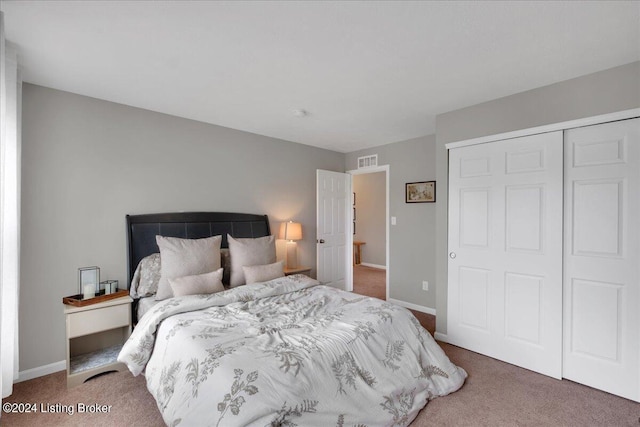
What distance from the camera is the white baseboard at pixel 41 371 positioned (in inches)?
95.8

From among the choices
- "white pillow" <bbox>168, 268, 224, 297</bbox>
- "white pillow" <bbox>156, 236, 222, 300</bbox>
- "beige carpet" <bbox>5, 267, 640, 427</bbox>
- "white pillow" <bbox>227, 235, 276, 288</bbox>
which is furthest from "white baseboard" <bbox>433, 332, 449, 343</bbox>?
"white pillow" <bbox>156, 236, 222, 300</bbox>

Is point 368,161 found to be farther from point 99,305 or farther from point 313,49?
point 99,305

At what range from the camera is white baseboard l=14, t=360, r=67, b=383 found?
2434mm

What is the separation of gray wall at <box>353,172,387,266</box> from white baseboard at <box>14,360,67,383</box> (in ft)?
20.2

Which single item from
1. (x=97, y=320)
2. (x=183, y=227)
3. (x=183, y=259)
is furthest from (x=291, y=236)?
(x=97, y=320)

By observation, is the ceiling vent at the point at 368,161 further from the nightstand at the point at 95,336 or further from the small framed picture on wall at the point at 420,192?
the nightstand at the point at 95,336

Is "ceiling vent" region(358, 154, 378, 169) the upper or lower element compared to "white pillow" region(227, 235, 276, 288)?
upper

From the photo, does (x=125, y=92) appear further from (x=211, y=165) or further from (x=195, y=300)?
(x=195, y=300)

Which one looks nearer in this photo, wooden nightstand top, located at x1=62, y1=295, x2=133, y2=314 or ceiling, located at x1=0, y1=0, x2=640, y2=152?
ceiling, located at x1=0, y1=0, x2=640, y2=152

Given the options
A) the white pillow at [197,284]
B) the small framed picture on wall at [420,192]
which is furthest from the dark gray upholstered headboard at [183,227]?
the small framed picture on wall at [420,192]

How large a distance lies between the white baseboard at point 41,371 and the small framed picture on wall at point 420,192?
4178 mm

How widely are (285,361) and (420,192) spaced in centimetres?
323

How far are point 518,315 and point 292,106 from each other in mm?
2885

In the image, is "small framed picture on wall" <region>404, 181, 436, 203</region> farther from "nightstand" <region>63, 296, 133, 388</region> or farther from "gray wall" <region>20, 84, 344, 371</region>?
"nightstand" <region>63, 296, 133, 388</region>
